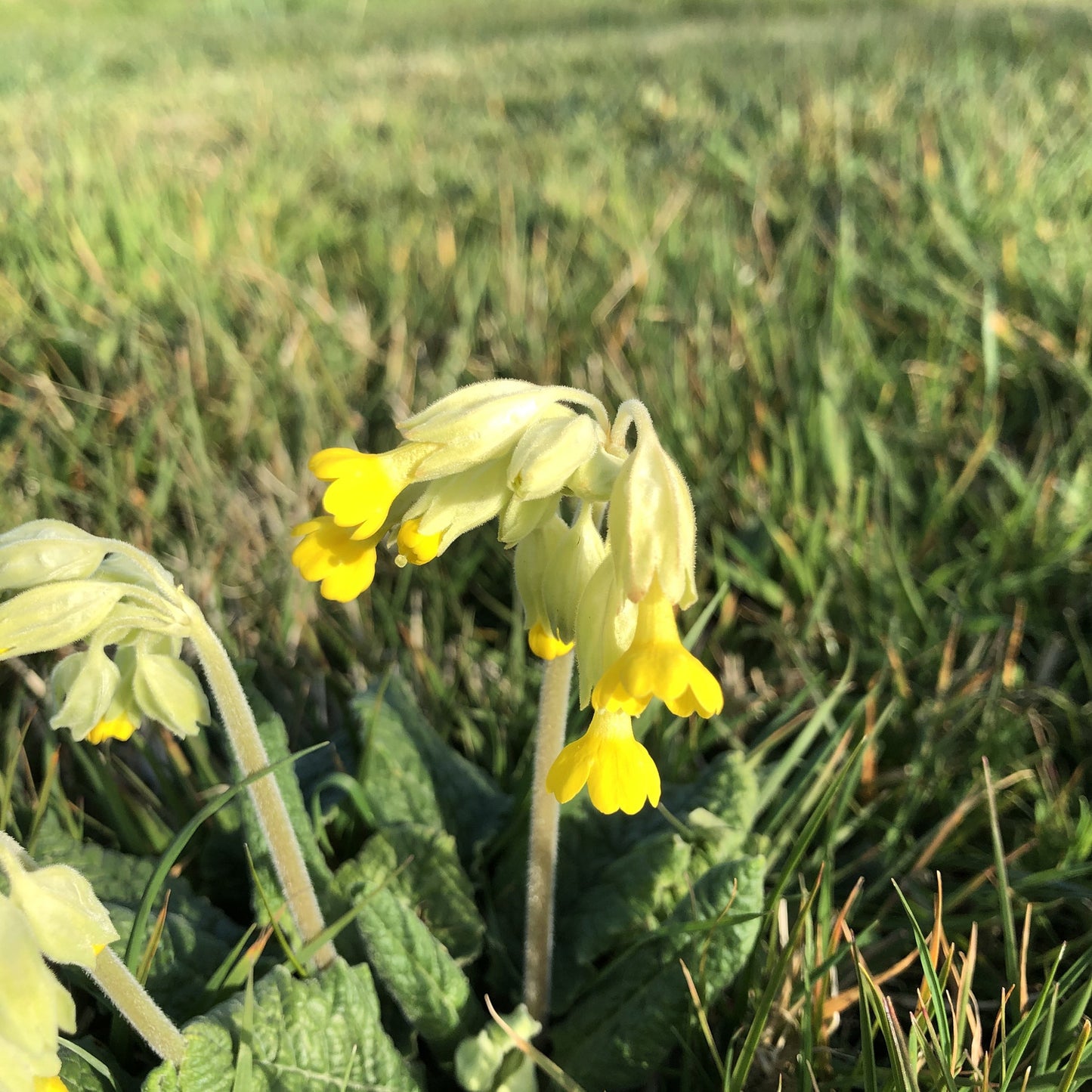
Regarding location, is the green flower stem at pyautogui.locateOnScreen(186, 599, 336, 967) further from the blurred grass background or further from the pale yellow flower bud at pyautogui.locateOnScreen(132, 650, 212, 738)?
the blurred grass background

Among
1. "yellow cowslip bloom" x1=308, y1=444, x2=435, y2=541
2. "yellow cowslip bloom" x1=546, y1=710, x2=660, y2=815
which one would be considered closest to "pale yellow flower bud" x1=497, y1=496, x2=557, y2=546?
"yellow cowslip bloom" x1=308, y1=444, x2=435, y2=541

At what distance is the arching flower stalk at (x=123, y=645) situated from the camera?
1.13 metres

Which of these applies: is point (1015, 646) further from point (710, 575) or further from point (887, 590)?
point (710, 575)

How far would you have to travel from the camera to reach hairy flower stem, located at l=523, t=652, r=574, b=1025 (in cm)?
134

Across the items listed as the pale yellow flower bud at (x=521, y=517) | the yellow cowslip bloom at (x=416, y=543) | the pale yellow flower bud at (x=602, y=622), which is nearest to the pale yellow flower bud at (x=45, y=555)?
the yellow cowslip bloom at (x=416, y=543)

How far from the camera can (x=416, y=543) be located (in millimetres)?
1188

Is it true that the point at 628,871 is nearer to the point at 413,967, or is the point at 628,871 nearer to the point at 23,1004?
the point at 413,967

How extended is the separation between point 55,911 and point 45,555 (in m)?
0.41

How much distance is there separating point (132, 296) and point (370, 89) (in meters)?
5.41

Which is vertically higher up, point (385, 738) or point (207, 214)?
point (207, 214)

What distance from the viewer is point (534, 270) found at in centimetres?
336

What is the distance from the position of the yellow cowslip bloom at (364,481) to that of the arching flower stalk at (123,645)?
0.22 m

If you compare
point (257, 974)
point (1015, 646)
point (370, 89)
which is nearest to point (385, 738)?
point (257, 974)

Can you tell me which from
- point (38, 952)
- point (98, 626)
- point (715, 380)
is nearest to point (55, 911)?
point (38, 952)
